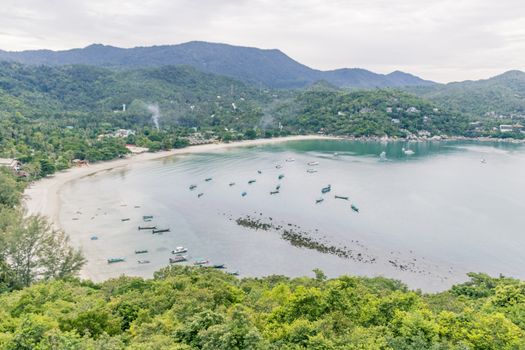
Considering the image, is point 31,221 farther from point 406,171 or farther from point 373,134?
point 373,134

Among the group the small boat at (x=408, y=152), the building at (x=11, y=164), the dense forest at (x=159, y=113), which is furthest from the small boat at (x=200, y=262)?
→ the small boat at (x=408, y=152)

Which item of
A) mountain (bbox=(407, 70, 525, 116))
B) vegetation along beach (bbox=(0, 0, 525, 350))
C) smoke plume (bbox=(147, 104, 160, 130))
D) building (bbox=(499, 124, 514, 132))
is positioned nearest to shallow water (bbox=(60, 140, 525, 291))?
vegetation along beach (bbox=(0, 0, 525, 350))

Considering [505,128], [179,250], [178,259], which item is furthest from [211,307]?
[505,128]

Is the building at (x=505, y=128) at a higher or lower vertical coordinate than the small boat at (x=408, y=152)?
higher

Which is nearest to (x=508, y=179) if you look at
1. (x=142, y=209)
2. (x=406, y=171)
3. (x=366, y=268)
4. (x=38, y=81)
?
(x=406, y=171)

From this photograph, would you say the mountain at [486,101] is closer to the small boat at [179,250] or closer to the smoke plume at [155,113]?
the smoke plume at [155,113]

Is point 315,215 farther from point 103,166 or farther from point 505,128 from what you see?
point 505,128
